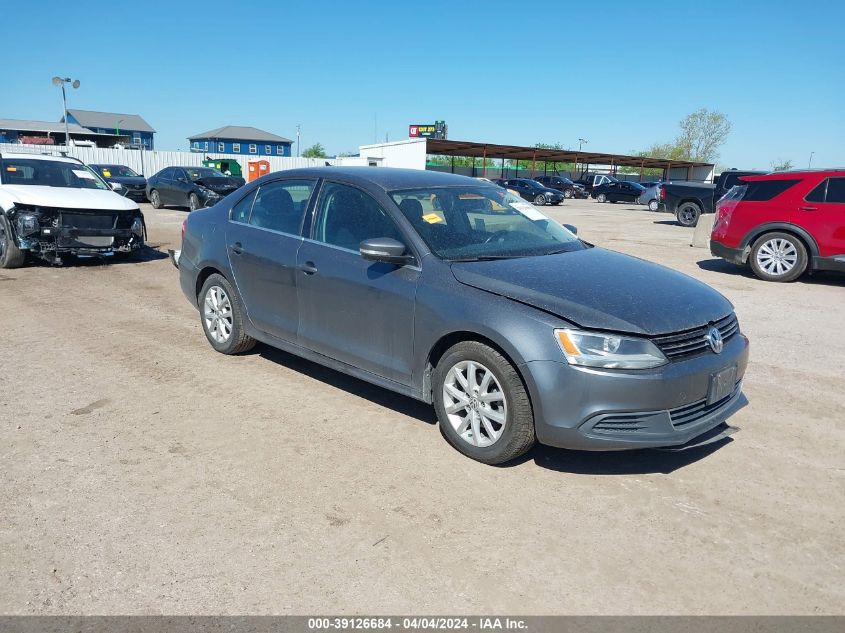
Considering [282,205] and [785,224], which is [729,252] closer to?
[785,224]

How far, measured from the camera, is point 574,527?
323 cm

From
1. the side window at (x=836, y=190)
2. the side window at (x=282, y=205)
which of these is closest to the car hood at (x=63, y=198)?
the side window at (x=282, y=205)

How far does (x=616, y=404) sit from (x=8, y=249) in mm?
9663

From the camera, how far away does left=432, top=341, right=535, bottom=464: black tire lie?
360 centimetres

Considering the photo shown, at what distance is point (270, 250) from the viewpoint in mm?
5090

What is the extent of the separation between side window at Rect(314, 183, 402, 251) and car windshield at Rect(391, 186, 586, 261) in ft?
0.52

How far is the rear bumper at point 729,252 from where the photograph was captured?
10516mm

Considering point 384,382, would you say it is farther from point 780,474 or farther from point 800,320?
point 800,320

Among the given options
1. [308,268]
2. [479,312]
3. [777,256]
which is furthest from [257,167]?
[479,312]

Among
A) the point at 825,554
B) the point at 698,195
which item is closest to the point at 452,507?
the point at 825,554

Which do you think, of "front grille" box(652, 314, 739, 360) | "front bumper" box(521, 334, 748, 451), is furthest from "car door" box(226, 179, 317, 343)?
"front grille" box(652, 314, 739, 360)

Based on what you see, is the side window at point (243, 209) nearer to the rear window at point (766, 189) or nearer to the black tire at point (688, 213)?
the rear window at point (766, 189)

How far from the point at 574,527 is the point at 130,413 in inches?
120

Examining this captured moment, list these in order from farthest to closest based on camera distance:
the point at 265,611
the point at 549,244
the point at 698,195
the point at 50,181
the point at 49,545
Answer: the point at 698,195
the point at 50,181
the point at 549,244
the point at 49,545
the point at 265,611
